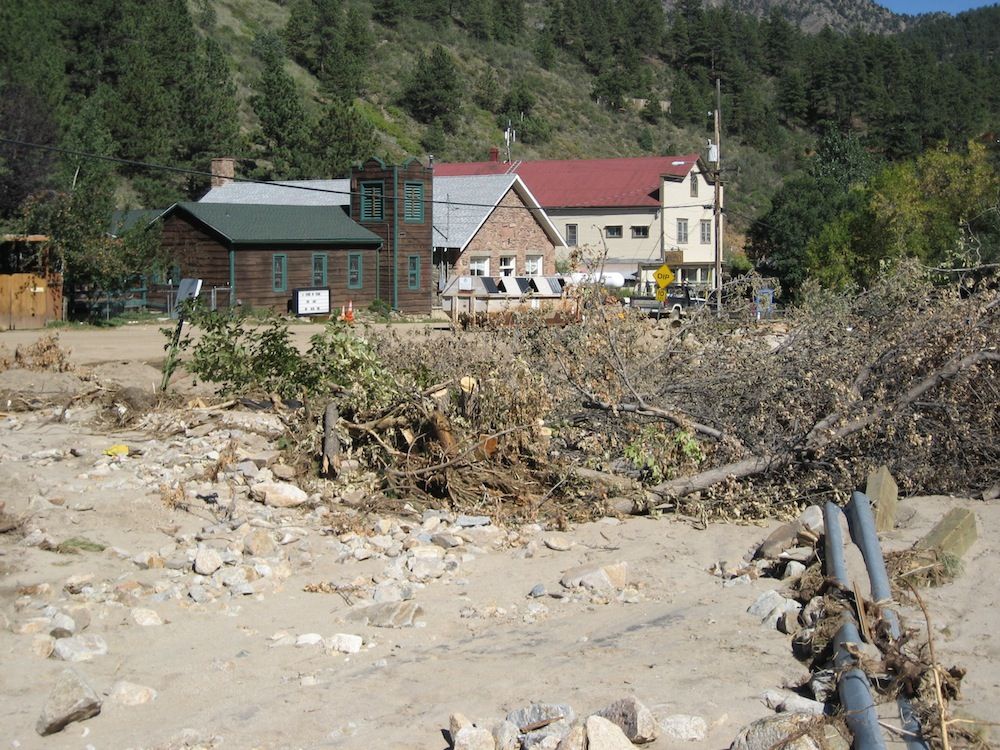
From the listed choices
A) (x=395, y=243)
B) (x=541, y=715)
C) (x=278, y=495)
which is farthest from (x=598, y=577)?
(x=395, y=243)

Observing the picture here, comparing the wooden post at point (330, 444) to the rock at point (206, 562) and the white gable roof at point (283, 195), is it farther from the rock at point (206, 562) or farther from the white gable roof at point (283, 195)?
the white gable roof at point (283, 195)

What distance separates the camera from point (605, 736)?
5.05m

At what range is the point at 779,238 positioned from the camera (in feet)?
162

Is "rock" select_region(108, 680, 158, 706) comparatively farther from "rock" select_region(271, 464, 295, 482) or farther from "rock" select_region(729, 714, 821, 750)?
"rock" select_region(271, 464, 295, 482)

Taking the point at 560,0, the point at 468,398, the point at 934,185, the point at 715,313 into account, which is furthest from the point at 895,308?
the point at 560,0

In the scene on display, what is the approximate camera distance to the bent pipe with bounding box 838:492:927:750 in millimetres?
5309

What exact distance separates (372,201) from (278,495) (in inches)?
1211

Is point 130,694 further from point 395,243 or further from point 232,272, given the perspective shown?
point 395,243

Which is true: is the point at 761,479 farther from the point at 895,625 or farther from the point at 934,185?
the point at 934,185

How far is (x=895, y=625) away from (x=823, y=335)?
4494 mm

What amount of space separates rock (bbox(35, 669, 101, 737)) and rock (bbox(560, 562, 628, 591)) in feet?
10.5

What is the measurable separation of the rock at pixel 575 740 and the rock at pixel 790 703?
1057 millimetres

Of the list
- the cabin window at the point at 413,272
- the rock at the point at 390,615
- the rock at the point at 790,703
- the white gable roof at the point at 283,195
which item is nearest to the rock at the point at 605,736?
the rock at the point at 790,703

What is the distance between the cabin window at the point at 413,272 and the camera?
40.0 meters
